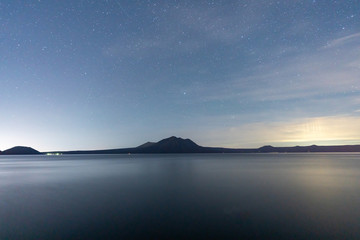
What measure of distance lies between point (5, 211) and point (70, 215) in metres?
Result: 5.36

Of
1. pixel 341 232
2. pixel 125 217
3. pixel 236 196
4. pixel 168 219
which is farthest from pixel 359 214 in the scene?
pixel 125 217

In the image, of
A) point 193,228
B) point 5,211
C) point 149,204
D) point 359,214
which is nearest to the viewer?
point 193,228

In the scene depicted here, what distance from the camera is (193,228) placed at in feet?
38.3

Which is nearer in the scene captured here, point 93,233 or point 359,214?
point 93,233

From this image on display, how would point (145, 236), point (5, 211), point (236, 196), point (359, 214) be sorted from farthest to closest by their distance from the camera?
point (236, 196), point (5, 211), point (359, 214), point (145, 236)

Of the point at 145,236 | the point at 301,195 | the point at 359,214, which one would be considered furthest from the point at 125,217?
the point at 301,195

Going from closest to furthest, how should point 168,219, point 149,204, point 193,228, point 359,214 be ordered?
point 193,228 < point 168,219 < point 359,214 < point 149,204

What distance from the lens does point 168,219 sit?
43.5 feet

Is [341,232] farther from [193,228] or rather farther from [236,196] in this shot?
[236,196]

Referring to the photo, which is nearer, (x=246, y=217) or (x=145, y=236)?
(x=145, y=236)

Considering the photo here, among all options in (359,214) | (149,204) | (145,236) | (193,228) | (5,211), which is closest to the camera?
(145,236)

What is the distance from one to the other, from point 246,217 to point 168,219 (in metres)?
4.54

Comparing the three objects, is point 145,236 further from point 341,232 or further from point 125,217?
point 341,232

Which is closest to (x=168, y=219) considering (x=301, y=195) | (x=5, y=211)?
(x=5, y=211)
